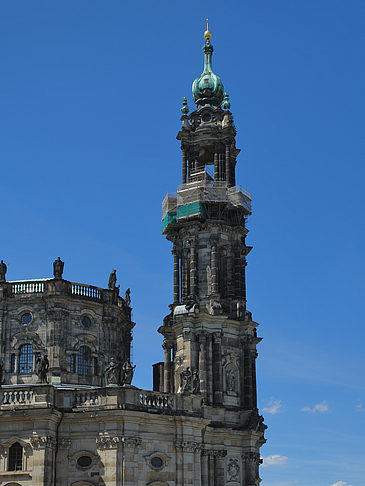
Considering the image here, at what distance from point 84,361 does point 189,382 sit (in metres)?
9.08

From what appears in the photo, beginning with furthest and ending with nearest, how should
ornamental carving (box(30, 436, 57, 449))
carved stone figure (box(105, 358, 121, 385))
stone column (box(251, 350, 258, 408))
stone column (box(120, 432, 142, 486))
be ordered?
stone column (box(251, 350, 258, 408)), carved stone figure (box(105, 358, 121, 385)), stone column (box(120, 432, 142, 486)), ornamental carving (box(30, 436, 57, 449))

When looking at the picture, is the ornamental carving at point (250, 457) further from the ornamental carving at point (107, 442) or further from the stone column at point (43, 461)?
the stone column at point (43, 461)

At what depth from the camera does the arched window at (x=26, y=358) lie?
198ft

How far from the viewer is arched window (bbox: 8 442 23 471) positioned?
50969 millimetres

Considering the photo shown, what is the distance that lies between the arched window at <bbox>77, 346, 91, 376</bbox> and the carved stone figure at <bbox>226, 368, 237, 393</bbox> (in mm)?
10626

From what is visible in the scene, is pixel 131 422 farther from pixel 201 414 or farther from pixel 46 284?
pixel 46 284

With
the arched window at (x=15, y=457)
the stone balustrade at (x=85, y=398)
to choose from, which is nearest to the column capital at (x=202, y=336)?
the stone balustrade at (x=85, y=398)

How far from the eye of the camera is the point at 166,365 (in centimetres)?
Answer: 6394

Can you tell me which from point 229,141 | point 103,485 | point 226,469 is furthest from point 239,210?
point 103,485

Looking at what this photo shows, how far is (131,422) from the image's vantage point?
172 feet

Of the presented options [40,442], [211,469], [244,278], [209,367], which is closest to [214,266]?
[244,278]

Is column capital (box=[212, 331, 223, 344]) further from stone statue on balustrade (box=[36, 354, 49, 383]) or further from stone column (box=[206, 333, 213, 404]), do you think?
stone statue on balustrade (box=[36, 354, 49, 383])

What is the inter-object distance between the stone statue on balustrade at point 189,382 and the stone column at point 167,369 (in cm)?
562

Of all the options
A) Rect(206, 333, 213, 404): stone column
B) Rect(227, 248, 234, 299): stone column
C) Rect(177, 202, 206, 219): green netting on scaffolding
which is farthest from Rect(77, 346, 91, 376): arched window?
Rect(177, 202, 206, 219): green netting on scaffolding
